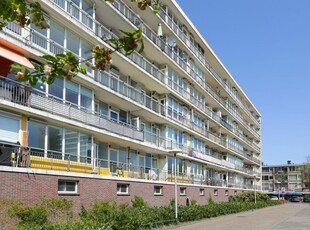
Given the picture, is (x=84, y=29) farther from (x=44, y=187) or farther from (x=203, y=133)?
(x=203, y=133)

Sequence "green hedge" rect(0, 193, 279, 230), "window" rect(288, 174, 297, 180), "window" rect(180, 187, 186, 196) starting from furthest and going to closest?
"window" rect(288, 174, 297, 180), "window" rect(180, 187, 186, 196), "green hedge" rect(0, 193, 279, 230)

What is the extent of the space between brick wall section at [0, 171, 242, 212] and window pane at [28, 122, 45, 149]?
1990 mm

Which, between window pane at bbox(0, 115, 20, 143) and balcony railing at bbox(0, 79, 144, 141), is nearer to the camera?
window pane at bbox(0, 115, 20, 143)

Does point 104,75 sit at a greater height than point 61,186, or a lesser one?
greater

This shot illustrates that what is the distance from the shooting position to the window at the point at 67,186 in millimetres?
19453

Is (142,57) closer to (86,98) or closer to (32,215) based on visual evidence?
(86,98)

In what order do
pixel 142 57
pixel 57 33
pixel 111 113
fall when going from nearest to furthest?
pixel 57 33
pixel 111 113
pixel 142 57

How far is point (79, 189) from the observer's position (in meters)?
20.6

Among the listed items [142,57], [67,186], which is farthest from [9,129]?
[142,57]

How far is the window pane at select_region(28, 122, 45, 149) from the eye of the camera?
752 inches

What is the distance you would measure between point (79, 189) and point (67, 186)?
887 mm

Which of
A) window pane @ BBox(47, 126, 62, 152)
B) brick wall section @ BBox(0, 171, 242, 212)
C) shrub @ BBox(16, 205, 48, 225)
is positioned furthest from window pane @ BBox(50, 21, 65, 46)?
shrub @ BBox(16, 205, 48, 225)

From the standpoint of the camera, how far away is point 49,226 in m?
13.6

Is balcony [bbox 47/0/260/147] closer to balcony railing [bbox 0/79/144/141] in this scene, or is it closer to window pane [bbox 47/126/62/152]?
balcony railing [bbox 0/79/144/141]
